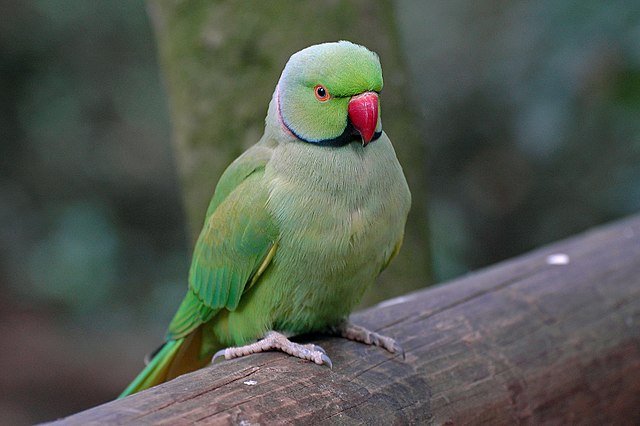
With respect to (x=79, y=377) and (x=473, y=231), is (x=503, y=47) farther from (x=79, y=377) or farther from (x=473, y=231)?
(x=79, y=377)

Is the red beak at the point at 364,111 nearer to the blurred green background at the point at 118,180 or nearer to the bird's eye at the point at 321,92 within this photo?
the bird's eye at the point at 321,92

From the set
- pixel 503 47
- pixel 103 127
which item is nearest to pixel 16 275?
pixel 103 127

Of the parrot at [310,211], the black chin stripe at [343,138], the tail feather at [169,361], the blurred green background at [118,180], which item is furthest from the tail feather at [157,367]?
the blurred green background at [118,180]

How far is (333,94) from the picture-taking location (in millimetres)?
1761

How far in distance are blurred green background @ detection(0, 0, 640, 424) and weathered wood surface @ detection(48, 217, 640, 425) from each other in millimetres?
2235

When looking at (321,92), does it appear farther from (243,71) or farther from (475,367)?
(243,71)

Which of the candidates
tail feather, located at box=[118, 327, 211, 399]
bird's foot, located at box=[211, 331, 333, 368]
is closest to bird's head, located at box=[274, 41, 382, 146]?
bird's foot, located at box=[211, 331, 333, 368]

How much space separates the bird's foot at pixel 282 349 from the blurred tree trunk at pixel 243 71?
3.15 feet

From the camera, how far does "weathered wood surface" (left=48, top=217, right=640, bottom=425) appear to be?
1.52 m

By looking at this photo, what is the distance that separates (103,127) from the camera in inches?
197

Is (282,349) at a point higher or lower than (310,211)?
lower

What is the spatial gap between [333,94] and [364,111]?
0.26 feet

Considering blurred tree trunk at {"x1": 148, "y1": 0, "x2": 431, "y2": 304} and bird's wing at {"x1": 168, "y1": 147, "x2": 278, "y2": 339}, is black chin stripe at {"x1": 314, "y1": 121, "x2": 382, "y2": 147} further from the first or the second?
blurred tree trunk at {"x1": 148, "y1": 0, "x2": 431, "y2": 304}

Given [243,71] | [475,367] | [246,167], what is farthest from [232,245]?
[243,71]
